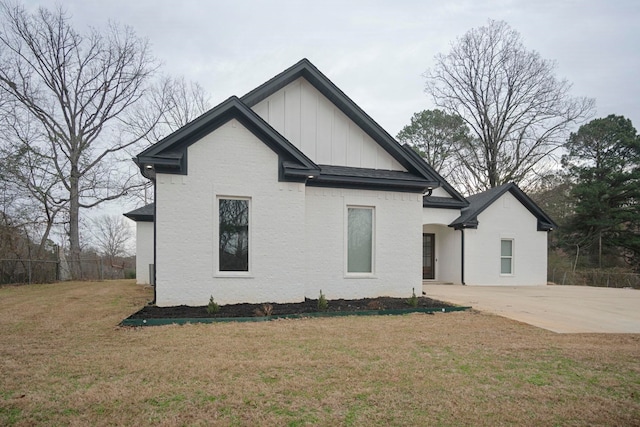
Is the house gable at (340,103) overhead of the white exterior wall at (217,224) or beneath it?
overhead

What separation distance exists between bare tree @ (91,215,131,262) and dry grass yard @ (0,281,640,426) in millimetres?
32370

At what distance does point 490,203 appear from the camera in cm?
1722

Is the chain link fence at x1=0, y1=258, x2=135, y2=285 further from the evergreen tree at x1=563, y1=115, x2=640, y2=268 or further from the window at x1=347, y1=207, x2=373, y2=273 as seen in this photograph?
the evergreen tree at x1=563, y1=115, x2=640, y2=268

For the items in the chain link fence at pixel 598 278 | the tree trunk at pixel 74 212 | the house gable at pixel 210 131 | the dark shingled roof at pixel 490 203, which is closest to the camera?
the house gable at pixel 210 131

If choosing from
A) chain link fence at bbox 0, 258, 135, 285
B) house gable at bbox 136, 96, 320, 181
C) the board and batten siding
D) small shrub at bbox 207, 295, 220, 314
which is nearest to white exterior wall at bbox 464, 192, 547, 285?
the board and batten siding

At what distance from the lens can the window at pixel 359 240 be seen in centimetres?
1093

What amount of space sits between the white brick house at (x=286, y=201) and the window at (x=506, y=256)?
8326mm

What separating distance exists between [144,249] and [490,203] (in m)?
15.5

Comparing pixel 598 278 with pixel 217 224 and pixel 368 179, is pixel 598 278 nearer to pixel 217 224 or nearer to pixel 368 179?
pixel 368 179

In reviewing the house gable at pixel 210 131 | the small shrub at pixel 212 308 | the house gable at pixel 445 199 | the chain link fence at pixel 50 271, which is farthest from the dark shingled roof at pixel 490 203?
the chain link fence at pixel 50 271

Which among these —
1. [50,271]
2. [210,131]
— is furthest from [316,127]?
[50,271]

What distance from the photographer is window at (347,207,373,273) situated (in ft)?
35.9

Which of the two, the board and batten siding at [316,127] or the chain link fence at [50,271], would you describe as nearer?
the board and batten siding at [316,127]

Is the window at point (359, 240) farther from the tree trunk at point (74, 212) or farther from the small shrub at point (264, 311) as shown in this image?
the tree trunk at point (74, 212)
